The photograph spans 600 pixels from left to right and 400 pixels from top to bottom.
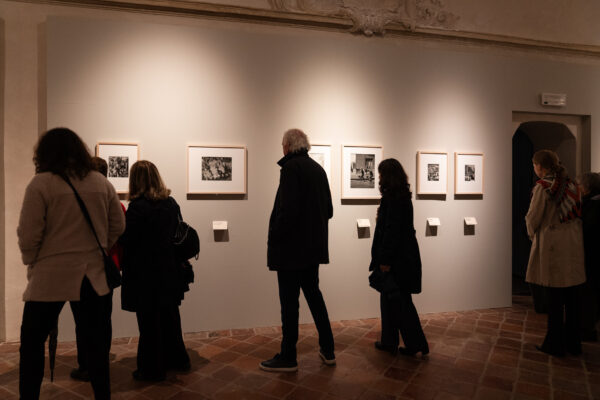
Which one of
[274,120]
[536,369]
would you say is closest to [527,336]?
[536,369]

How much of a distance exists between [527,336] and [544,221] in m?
1.38

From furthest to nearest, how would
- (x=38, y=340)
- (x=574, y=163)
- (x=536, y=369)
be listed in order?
(x=574, y=163) < (x=536, y=369) < (x=38, y=340)

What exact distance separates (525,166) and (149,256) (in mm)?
6936

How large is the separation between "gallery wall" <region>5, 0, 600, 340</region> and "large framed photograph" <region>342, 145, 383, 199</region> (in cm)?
9

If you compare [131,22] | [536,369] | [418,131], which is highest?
[131,22]

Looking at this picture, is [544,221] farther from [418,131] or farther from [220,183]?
[220,183]

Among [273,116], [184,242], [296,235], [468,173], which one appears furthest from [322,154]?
[184,242]

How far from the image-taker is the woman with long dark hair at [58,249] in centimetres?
246

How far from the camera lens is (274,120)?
499cm

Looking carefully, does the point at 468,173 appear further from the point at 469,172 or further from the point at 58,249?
the point at 58,249

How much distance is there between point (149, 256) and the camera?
327 cm

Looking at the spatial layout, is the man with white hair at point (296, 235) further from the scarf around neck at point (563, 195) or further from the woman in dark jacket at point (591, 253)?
the woman in dark jacket at point (591, 253)

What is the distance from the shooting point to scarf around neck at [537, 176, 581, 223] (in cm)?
396

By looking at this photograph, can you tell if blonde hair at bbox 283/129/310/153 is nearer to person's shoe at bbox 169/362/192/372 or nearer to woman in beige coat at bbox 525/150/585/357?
person's shoe at bbox 169/362/192/372
